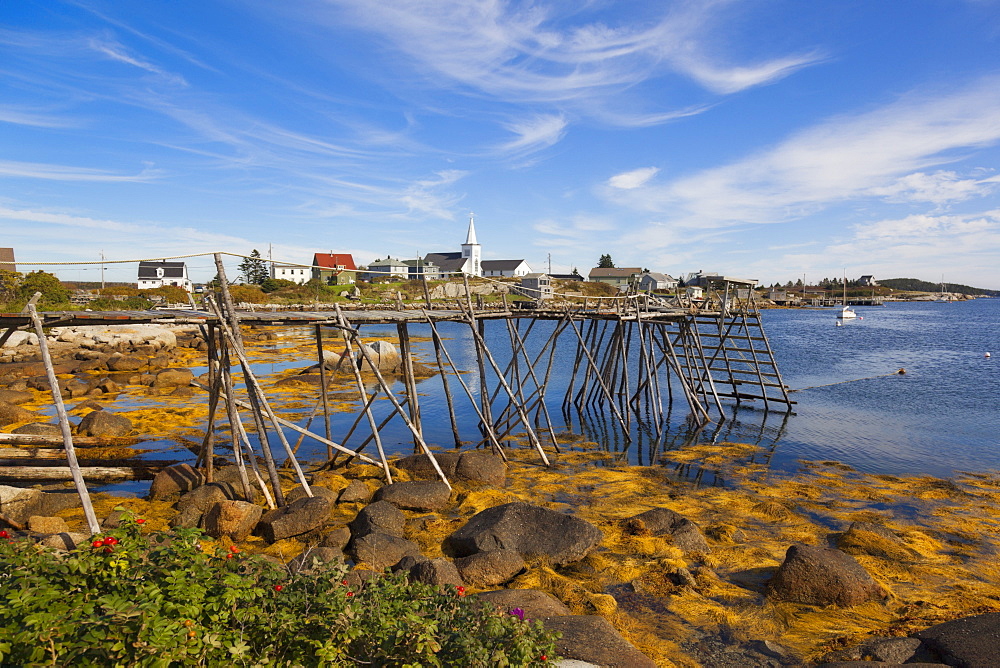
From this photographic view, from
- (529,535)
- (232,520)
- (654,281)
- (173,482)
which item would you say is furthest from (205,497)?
(654,281)

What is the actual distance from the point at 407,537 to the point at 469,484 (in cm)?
321

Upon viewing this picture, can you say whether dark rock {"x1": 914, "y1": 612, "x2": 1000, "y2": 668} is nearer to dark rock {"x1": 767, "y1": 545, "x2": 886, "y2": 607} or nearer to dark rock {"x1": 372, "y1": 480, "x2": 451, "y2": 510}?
dark rock {"x1": 767, "y1": 545, "x2": 886, "y2": 607}

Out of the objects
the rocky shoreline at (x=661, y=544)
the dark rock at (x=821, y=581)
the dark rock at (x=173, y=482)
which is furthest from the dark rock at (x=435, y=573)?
the dark rock at (x=173, y=482)

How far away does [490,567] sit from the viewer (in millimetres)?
9297

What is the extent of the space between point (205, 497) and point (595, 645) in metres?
8.67

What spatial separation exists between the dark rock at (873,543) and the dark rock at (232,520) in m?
11.1

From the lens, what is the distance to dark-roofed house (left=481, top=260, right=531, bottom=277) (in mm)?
110688

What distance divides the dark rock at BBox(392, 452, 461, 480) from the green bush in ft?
29.9

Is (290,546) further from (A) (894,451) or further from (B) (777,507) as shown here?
(A) (894,451)

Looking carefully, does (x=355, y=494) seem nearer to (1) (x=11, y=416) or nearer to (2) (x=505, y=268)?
(1) (x=11, y=416)

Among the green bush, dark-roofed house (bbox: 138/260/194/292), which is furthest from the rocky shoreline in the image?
dark-roofed house (bbox: 138/260/194/292)

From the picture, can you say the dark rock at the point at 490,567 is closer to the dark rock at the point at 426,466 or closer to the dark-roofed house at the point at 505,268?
the dark rock at the point at 426,466

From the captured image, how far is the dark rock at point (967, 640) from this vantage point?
6668 millimetres

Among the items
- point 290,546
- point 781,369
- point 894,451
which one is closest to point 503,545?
point 290,546
